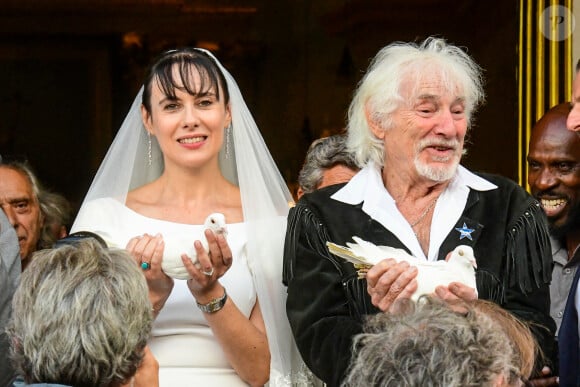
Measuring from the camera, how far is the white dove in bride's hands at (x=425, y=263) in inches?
132

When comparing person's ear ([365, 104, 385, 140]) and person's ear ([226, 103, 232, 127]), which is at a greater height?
person's ear ([226, 103, 232, 127])

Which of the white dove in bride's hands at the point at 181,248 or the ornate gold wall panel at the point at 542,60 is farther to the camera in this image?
the ornate gold wall panel at the point at 542,60

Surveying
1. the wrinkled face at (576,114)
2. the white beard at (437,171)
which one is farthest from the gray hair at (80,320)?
the wrinkled face at (576,114)

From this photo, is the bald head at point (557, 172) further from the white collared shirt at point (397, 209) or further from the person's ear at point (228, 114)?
the person's ear at point (228, 114)

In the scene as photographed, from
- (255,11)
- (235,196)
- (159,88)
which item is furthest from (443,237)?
(255,11)

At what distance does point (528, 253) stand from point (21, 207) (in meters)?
2.37

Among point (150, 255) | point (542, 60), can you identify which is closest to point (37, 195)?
point (150, 255)

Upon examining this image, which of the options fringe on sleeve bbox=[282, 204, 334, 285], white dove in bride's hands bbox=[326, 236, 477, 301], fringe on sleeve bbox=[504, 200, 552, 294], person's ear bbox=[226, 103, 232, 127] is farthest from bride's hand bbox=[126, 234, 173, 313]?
fringe on sleeve bbox=[504, 200, 552, 294]

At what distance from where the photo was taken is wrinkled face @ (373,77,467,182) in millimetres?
3742

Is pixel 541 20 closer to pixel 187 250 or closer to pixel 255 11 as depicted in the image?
pixel 255 11

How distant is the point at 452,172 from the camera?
3.74 metres

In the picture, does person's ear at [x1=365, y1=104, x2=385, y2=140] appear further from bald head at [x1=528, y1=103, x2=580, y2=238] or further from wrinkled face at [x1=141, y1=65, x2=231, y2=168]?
bald head at [x1=528, y1=103, x2=580, y2=238]

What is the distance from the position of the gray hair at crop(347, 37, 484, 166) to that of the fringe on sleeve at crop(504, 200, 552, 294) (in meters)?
0.44

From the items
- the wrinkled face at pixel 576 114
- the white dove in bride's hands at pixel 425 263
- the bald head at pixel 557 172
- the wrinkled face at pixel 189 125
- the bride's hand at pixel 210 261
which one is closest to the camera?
the white dove in bride's hands at pixel 425 263
